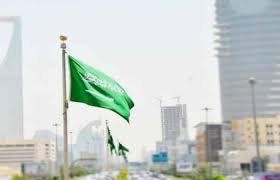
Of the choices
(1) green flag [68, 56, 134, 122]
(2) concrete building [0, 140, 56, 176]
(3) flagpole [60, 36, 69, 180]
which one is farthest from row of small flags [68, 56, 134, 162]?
(2) concrete building [0, 140, 56, 176]

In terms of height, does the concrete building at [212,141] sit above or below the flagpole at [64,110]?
above

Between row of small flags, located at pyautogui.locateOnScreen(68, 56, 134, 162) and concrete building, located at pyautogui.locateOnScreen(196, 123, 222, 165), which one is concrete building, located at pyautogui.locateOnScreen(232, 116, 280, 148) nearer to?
concrete building, located at pyautogui.locateOnScreen(196, 123, 222, 165)

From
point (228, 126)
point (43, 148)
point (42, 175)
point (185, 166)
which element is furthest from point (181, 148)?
point (185, 166)

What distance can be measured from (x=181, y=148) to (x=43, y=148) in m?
44.9

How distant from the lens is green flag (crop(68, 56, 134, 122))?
14.6 meters

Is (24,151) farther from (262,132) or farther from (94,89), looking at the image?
(94,89)

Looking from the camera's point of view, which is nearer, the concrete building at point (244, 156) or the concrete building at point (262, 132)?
the concrete building at point (244, 156)

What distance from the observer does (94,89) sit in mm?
14797

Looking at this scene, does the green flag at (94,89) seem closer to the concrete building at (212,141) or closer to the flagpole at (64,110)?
the flagpole at (64,110)

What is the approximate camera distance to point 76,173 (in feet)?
503

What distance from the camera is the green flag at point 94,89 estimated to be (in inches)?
575

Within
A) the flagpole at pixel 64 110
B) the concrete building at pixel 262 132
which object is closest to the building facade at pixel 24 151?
the concrete building at pixel 262 132

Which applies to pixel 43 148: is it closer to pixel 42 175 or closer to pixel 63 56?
pixel 42 175

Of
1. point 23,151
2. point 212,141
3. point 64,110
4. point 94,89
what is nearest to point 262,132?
point 212,141
